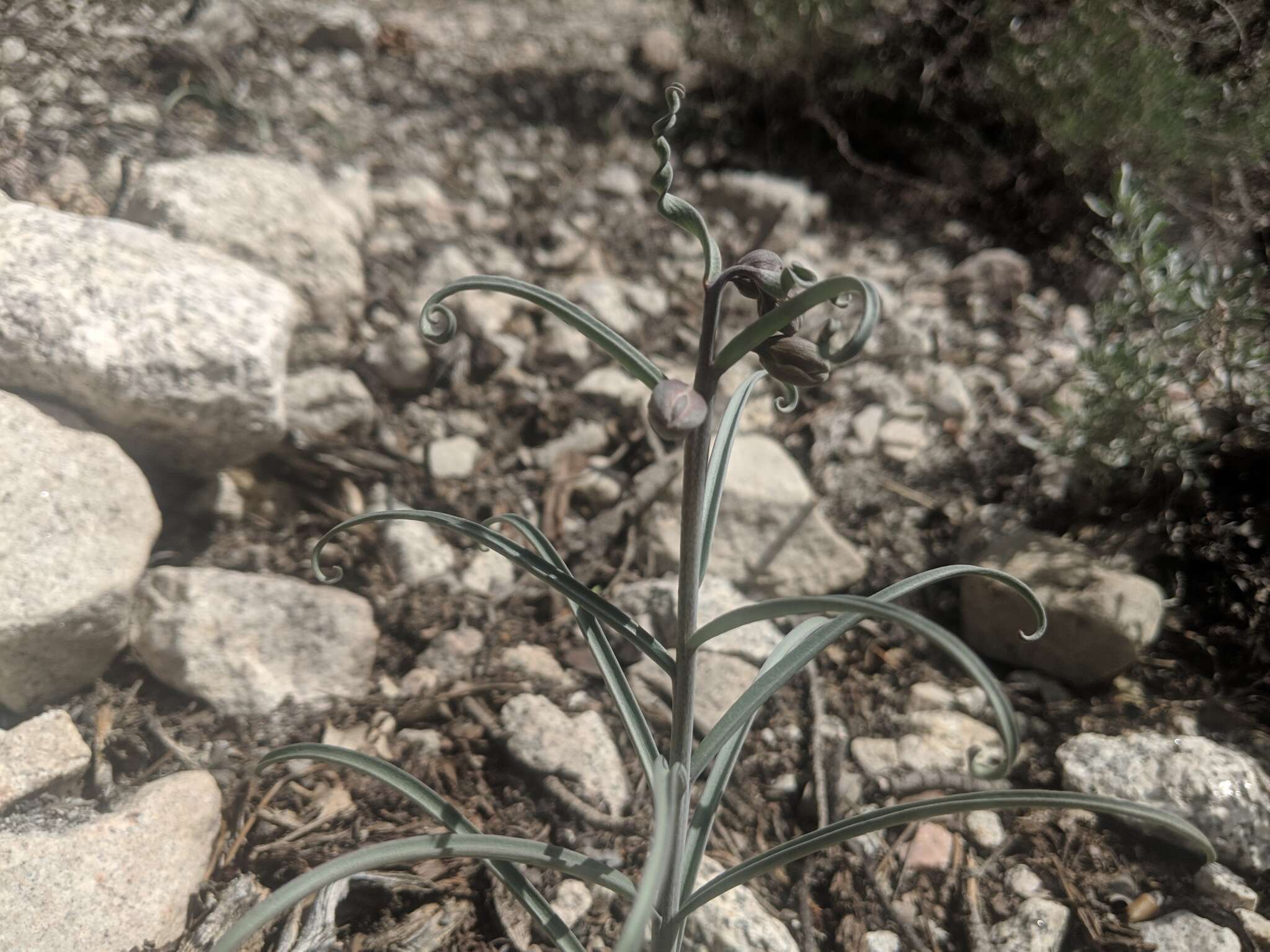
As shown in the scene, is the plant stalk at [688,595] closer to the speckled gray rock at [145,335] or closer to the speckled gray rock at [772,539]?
the speckled gray rock at [772,539]

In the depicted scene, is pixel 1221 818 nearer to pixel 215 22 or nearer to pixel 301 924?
pixel 301 924

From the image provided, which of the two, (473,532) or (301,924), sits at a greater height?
(473,532)

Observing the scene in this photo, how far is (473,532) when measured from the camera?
1.29 metres

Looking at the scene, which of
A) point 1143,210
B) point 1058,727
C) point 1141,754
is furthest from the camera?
point 1143,210

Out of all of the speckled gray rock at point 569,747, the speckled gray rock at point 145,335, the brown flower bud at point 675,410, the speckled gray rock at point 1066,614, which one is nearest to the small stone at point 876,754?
the speckled gray rock at point 1066,614

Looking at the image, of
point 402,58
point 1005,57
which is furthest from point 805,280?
point 402,58

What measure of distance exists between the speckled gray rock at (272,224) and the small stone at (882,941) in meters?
2.08

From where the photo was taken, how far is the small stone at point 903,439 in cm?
283

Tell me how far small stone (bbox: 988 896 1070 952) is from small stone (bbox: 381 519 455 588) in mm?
1526

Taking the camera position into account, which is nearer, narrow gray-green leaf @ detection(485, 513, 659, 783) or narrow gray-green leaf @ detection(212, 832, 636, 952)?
narrow gray-green leaf @ detection(212, 832, 636, 952)

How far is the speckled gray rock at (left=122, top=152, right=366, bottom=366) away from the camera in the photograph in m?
2.45

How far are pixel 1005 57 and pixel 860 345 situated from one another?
3.02 m

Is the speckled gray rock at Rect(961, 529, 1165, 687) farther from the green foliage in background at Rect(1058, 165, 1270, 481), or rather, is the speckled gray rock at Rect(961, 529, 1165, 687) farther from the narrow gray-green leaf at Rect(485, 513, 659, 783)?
the narrow gray-green leaf at Rect(485, 513, 659, 783)

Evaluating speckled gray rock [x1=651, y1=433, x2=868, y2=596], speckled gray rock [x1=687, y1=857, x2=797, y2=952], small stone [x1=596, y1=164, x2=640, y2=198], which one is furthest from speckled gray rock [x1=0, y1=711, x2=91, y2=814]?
small stone [x1=596, y1=164, x2=640, y2=198]
